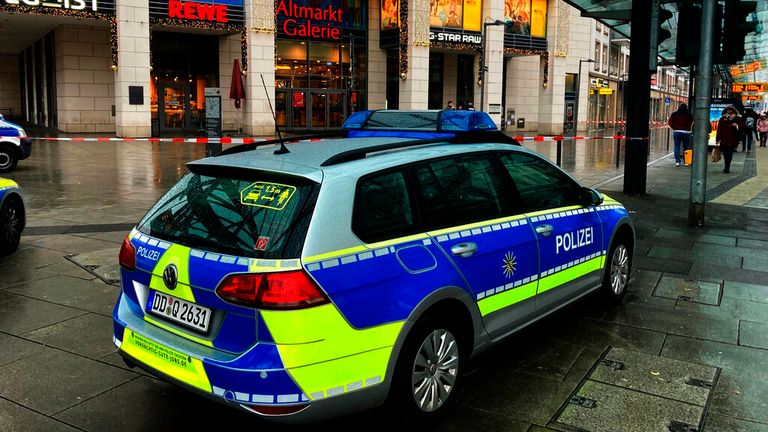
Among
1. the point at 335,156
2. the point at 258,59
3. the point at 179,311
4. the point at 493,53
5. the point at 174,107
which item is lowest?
the point at 179,311

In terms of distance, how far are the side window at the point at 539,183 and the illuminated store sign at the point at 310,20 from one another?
3314 cm

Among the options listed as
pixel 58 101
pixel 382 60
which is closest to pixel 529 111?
pixel 382 60

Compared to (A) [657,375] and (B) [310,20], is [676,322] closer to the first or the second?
(A) [657,375]

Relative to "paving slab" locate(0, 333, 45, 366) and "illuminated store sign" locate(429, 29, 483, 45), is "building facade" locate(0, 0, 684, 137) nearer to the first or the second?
"illuminated store sign" locate(429, 29, 483, 45)

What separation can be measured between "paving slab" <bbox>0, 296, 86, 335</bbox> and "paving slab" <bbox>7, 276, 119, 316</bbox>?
10cm

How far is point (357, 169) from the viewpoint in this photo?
3.47 metres

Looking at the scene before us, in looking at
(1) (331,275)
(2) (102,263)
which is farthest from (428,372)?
(2) (102,263)

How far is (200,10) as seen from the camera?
102 ft

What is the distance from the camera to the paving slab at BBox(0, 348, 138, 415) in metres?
3.90

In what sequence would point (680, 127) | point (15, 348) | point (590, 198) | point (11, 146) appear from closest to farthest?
point (15, 348), point (590, 198), point (11, 146), point (680, 127)

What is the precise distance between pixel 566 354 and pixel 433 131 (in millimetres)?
1894

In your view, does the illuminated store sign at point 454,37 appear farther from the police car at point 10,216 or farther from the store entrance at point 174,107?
the police car at point 10,216

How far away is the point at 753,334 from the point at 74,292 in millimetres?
5692

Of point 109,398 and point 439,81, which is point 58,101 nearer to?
point 439,81
